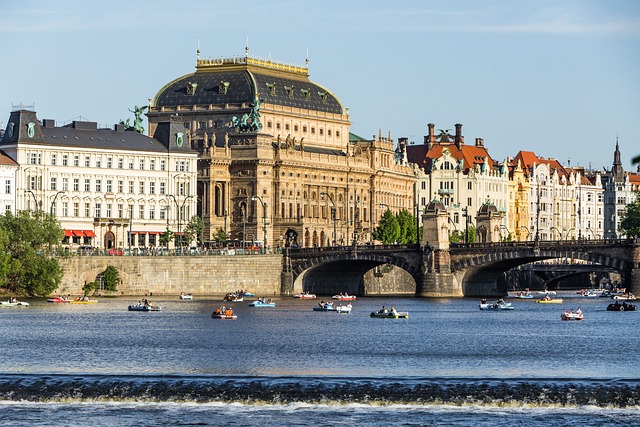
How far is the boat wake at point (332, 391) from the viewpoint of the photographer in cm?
9288

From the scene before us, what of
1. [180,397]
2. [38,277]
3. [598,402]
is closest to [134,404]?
[180,397]

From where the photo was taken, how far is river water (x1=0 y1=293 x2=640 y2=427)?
90000 millimetres

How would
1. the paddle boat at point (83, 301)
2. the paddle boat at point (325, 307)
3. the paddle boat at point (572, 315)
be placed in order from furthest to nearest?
1. the paddle boat at point (83, 301)
2. the paddle boat at point (325, 307)
3. the paddle boat at point (572, 315)

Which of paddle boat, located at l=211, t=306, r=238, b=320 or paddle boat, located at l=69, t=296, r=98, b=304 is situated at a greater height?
paddle boat, located at l=69, t=296, r=98, b=304

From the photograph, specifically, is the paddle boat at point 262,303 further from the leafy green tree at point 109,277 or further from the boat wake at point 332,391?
the boat wake at point 332,391

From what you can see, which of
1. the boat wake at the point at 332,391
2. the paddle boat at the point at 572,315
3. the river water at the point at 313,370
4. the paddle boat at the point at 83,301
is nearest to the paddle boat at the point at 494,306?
the river water at the point at 313,370

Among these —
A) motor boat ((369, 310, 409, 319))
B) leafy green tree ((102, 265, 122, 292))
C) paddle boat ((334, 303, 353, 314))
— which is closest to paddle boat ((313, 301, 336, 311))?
paddle boat ((334, 303, 353, 314))

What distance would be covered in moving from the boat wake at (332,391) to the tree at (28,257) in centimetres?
8783

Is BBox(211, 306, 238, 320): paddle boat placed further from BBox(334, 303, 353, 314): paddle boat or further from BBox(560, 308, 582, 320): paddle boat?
BBox(560, 308, 582, 320): paddle boat

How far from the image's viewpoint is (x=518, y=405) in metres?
92.1

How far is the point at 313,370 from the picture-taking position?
109 meters

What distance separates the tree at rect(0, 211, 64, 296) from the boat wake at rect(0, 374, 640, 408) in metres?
87.8

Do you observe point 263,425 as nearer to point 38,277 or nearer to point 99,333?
point 99,333

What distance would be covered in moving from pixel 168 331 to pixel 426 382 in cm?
5023
